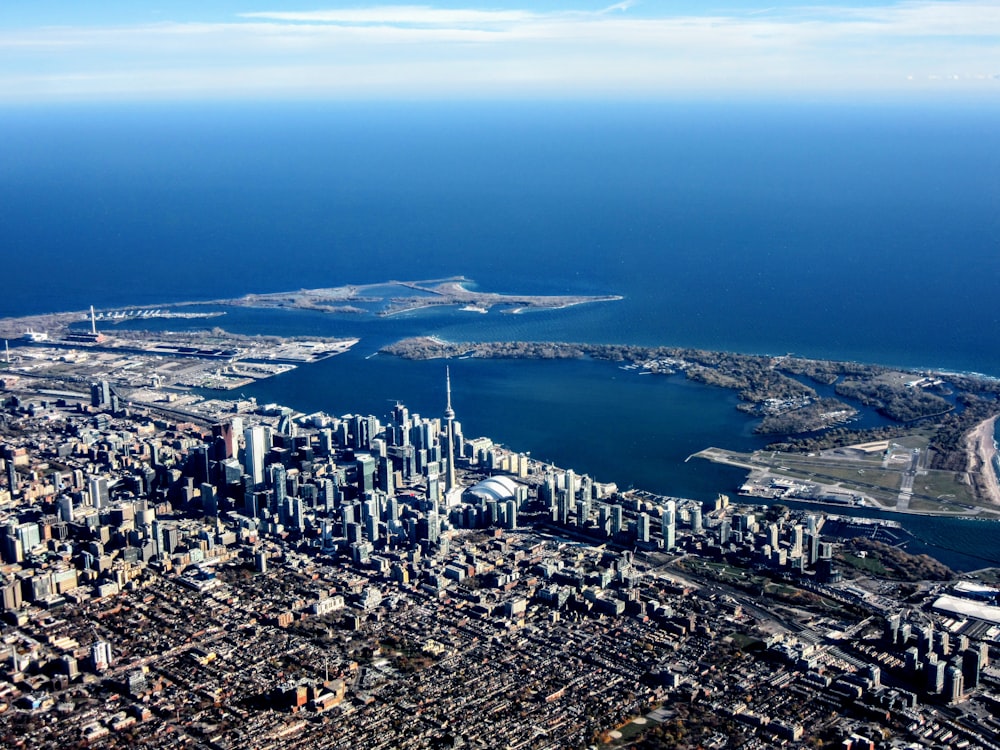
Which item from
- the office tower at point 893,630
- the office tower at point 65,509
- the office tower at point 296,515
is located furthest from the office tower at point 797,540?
the office tower at point 65,509

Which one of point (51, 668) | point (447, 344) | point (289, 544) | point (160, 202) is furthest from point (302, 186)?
point (51, 668)

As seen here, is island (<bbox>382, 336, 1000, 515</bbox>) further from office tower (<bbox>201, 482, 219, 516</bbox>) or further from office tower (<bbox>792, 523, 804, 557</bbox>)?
office tower (<bbox>201, 482, 219, 516</bbox>)

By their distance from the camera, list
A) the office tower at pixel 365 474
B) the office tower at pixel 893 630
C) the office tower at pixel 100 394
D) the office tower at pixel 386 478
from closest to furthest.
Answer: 1. the office tower at pixel 893 630
2. the office tower at pixel 365 474
3. the office tower at pixel 386 478
4. the office tower at pixel 100 394

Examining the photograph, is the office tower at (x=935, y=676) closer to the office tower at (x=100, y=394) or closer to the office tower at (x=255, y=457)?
the office tower at (x=255, y=457)

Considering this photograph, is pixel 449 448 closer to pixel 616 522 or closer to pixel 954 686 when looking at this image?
pixel 616 522

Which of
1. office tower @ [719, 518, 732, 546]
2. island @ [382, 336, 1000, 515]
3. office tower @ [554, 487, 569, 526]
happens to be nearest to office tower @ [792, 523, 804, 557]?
office tower @ [719, 518, 732, 546]

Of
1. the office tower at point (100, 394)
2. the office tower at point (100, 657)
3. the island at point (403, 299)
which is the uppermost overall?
the island at point (403, 299)
